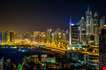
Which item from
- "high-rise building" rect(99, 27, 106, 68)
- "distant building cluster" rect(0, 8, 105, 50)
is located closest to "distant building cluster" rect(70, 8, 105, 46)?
"distant building cluster" rect(0, 8, 105, 50)

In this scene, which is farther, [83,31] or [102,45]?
[83,31]

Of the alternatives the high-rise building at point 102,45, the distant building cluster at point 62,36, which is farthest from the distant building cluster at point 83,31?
the high-rise building at point 102,45

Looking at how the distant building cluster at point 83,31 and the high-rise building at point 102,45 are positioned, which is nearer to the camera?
the high-rise building at point 102,45

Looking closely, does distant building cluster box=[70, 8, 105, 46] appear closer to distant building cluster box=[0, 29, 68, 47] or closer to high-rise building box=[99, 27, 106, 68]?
distant building cluster box=[0, 29, 68, 47]

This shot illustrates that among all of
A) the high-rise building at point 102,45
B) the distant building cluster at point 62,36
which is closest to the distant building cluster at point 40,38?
the distant building cluster at point 62,36

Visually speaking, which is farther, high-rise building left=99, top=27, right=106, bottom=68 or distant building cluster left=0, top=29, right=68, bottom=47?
distant building cluster left=0, top=29, right=68, bottom=47

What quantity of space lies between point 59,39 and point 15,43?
1570 millimetres

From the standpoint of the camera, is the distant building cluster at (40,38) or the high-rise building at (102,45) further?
the distant building cluster at (40,38)

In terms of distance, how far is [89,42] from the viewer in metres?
6.66

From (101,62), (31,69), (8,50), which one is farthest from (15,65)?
(101,62)

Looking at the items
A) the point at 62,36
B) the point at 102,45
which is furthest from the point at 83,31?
the point at 102,45

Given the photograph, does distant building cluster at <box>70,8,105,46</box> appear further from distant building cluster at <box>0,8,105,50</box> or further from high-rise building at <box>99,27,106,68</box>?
high-rise building at <box>99,27,106,68</box>

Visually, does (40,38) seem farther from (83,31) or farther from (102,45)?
(102,45)

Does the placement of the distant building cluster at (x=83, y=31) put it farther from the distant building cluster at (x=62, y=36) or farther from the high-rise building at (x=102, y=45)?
the high-rise building at (x=102, y=45)
